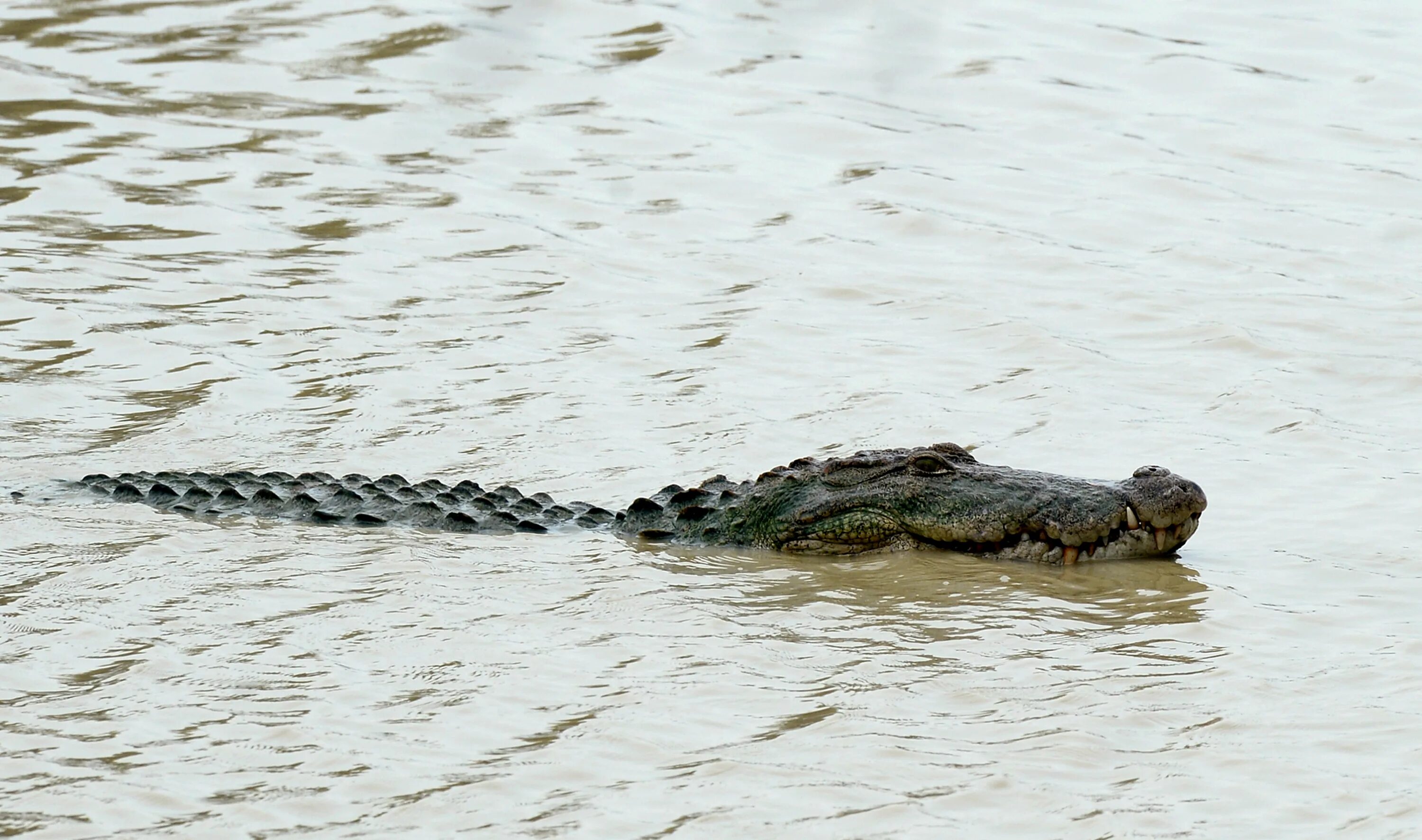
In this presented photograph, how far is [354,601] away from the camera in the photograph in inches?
226

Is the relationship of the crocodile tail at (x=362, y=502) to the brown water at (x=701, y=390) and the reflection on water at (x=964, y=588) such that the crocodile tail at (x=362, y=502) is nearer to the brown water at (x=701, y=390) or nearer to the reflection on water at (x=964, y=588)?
the brown water at (x=701, y=390)

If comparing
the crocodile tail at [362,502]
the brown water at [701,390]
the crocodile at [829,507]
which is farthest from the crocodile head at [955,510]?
the crocodile tail at [362,502]

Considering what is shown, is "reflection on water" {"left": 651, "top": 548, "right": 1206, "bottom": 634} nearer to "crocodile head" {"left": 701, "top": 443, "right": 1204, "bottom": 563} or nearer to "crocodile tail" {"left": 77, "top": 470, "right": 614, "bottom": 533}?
"crocodile head" {"left": 701, "top": 443, "right": 1204, "bottom": 563}

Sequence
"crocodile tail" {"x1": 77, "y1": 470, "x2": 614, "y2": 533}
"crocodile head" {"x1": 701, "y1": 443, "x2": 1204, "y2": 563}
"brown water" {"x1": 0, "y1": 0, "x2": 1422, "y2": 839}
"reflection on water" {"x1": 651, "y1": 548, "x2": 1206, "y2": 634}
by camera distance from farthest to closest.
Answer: "crocodile tail" {"x1": 77, "y1": 470, "x2": 614, "y2": 533} < "crocodile head" {"x1": 701, "y1": 443, "x2": 1204, "y2": 563} < "reflection on water" {"x1": 651, "y1": 548, "x2": 1206, "y2": 634} < "brown water" {"x1": 0, "y1": 0, "x2": 1422, "y2": 839}

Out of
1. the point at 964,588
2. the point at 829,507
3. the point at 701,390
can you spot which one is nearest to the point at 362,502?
the point at 829,507

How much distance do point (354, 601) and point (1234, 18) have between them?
12222 mm

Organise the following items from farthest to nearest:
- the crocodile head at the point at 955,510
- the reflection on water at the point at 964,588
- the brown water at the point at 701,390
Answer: the crocodile head at the point at 955,510
the reflection on water at the point at 964,588
the brown water at the point at 701,390

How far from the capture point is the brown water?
14.4ft

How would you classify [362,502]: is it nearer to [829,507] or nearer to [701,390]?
[829,507]

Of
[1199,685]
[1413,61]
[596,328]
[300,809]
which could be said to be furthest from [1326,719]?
[1413,61]

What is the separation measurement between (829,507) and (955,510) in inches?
18.3

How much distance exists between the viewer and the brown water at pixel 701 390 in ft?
14.4

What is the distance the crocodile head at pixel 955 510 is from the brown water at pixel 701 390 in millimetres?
155

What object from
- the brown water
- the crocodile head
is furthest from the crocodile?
the brown water
